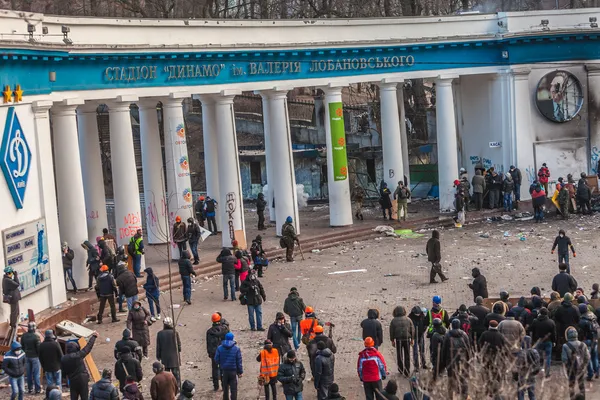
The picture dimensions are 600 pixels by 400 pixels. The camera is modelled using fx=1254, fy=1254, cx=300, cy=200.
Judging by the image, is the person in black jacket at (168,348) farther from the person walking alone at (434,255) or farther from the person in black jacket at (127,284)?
the person walking alone at (434,255)

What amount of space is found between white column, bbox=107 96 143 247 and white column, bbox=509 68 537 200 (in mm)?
14475

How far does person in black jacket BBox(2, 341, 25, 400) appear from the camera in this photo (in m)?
20.5

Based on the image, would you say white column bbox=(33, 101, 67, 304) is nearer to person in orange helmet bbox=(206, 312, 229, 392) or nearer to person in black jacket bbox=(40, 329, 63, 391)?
person in black jacket bbox=(40, 329, 63, 391)

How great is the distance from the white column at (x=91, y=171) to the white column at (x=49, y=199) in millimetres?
5524

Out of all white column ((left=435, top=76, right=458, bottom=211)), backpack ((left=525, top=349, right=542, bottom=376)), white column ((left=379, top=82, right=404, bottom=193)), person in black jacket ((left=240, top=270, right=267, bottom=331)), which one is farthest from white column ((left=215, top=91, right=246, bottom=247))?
backpack ((left=525, top=349, right=542, bottom=376))

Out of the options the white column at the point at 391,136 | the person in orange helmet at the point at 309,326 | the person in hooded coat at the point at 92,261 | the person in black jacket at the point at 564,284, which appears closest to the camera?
the person in orange helmet at the point at 309,326

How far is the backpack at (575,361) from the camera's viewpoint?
19406 millimetres

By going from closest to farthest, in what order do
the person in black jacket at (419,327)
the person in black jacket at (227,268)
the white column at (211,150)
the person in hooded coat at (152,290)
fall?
the person in black jacket at (419,327)
the person in hooded coat at (152,290)
the person in black jacket at (227,268)
the white column at (211,150)

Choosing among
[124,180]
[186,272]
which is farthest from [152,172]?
[186,272]

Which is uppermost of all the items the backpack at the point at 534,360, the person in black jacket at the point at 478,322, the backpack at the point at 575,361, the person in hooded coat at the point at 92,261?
the person in hooded coat at the point at 92,261

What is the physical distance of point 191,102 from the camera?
5781 cm

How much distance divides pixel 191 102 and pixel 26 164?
31.4 metres

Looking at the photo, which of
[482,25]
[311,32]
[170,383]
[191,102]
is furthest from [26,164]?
[191,102]

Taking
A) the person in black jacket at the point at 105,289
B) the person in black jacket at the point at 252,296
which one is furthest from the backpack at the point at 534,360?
the person in black jacket at the point at 105,289
